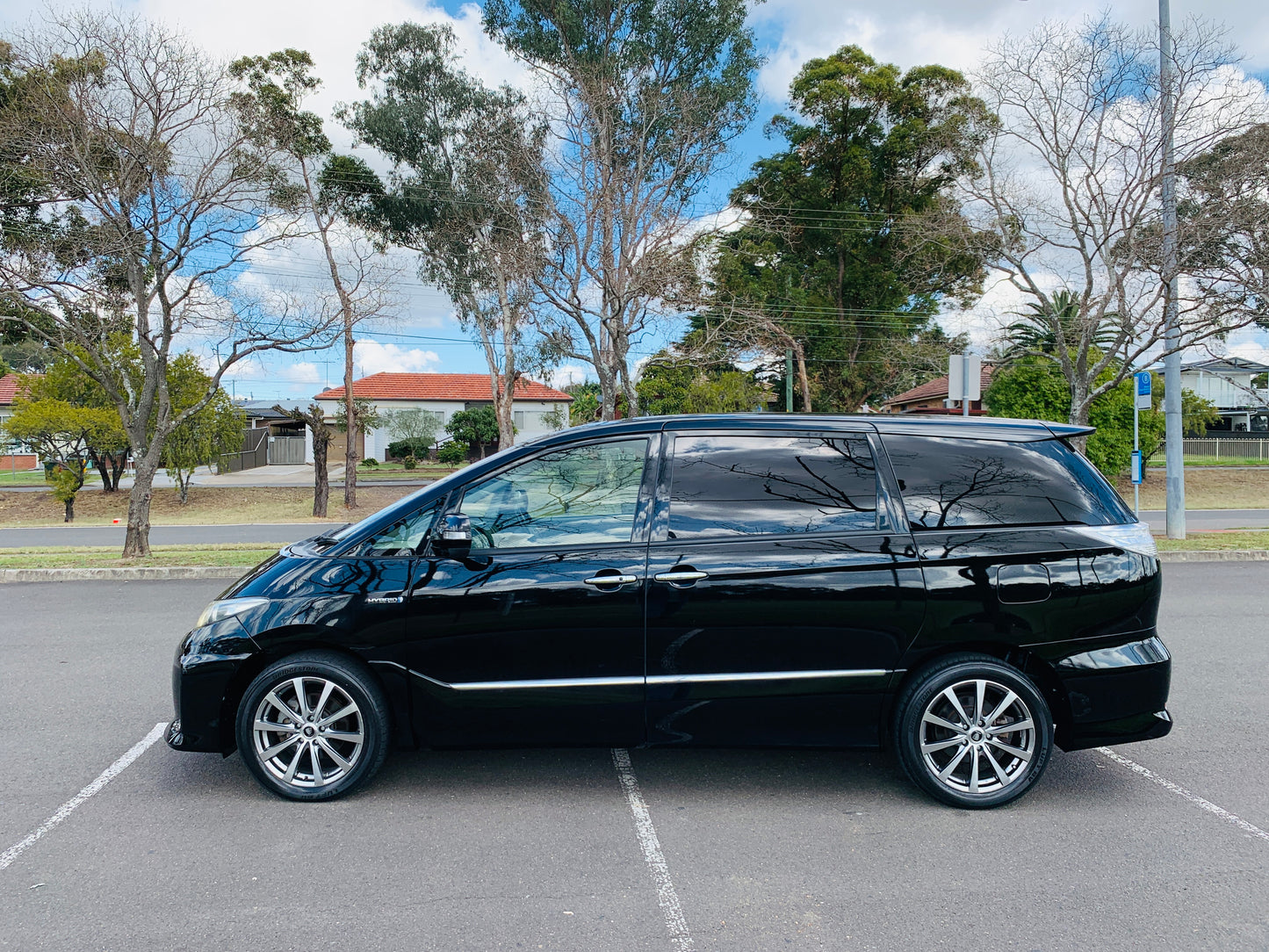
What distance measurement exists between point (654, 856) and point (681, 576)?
1160 mm

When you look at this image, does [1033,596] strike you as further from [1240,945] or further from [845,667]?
[1240,945]

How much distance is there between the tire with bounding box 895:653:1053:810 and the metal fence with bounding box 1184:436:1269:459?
4959cm

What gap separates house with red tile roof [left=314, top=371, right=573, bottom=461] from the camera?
55.4 metres

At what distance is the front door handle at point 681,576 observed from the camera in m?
3.68

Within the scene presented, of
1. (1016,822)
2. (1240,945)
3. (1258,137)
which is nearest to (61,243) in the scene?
(1016,822)

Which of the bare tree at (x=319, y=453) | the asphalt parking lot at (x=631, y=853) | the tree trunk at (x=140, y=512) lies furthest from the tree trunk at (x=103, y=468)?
the asphalt parking lot at (x=631, y=853)

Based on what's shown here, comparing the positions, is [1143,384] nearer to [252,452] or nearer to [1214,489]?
[1214,489]

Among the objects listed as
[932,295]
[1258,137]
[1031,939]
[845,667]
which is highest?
[932,295]

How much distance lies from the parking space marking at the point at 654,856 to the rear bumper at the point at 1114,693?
1983 millimetres

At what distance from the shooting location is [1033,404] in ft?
91.8

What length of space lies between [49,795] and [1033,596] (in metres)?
4.72

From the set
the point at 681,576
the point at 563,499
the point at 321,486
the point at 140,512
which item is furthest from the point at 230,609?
the point at 321,486

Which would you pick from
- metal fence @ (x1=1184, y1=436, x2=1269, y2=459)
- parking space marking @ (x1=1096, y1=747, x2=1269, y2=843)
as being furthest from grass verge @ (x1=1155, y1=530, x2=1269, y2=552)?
metal fence @ (x1=1184, y1=436, x2=1269, y2=459)

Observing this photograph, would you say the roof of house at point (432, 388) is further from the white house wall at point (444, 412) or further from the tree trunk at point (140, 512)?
the tree trunk at point (140, 512)
